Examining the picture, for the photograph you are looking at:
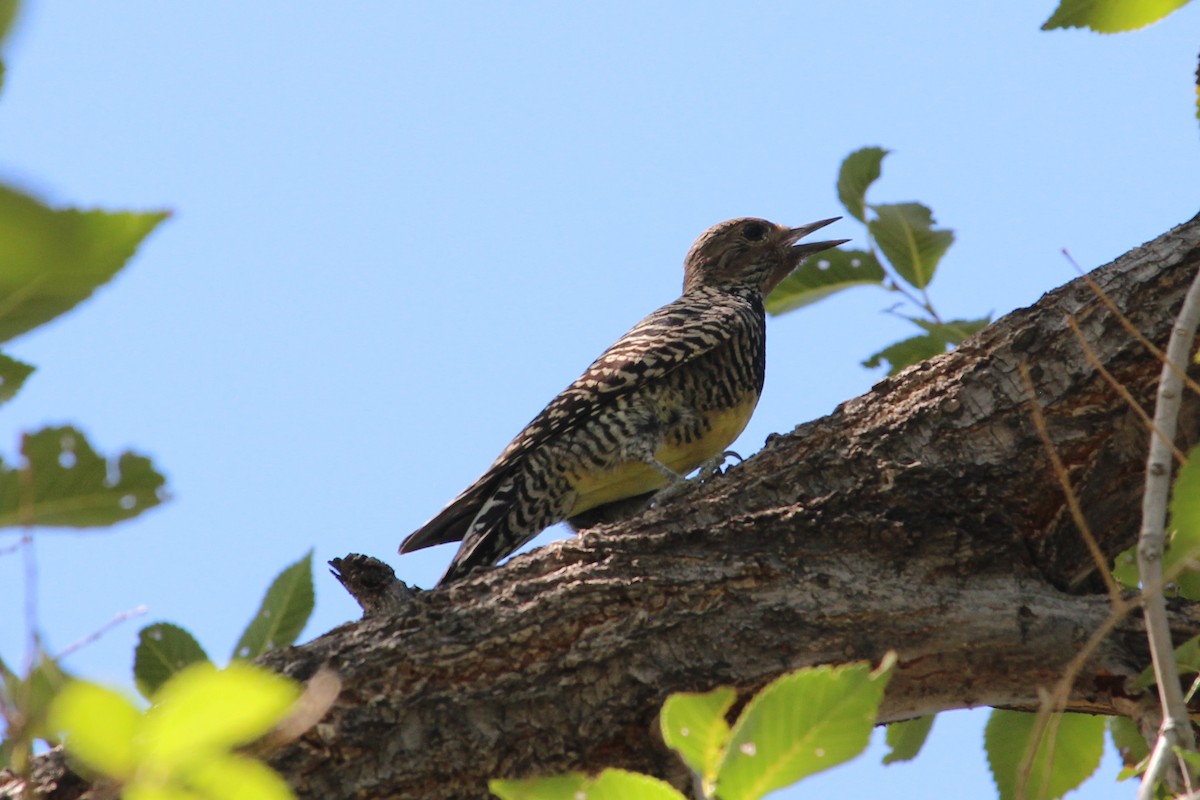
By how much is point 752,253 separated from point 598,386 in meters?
2.30

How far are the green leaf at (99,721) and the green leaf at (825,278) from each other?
377 centimetres

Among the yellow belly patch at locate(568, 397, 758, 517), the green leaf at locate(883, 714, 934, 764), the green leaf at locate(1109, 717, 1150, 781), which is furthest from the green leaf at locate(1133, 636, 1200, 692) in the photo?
the yellow belly patch at locate(568, 397, 758, 517)

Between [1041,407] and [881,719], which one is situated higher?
[1041,407]

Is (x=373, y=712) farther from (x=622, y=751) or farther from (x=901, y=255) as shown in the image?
(x=901, y=255)

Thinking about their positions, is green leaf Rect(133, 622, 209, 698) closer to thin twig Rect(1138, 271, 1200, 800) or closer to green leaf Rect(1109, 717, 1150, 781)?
thin twig Rect(1138, 271, 1200, 800)

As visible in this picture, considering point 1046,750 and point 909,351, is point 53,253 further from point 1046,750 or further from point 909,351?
point 909,351

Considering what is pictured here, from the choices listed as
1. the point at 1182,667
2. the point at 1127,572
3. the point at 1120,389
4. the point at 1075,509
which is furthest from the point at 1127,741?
the point at 1075,509

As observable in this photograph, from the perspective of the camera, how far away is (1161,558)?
225cm

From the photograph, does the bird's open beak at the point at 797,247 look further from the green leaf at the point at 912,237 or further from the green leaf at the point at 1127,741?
the green leaf at the point at 1127,741

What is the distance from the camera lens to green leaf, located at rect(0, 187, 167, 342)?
0.80 metres

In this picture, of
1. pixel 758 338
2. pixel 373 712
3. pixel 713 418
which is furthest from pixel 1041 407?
pixel 758 338

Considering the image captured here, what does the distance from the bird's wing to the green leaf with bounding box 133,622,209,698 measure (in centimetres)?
273

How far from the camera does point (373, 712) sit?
277cm

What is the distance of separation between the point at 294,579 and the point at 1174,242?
263 cm
